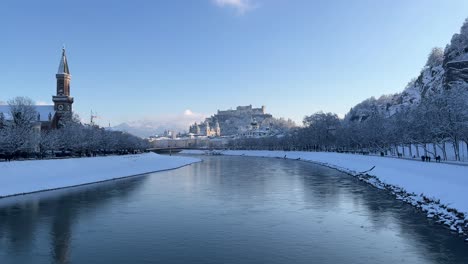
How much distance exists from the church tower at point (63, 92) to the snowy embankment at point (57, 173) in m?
43.2

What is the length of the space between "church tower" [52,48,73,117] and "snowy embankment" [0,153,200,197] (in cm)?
4319

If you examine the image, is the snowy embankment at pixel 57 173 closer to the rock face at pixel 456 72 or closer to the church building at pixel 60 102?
the church building at pixel 60 102

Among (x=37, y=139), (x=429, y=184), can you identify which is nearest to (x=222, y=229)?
(x=429, y=184)

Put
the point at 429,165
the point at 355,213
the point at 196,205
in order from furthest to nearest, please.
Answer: the point at 429,165 < the point at 196,205 < the point at 355,213

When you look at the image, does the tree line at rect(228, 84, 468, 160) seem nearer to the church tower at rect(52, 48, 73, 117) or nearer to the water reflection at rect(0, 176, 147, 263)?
the water reflection at rect(0, 176, 147, 263)

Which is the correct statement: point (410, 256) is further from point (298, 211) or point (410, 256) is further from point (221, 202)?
point (221, 202)

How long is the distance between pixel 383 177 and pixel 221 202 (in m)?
26.5

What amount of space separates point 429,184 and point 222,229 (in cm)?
2173

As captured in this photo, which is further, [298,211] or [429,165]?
[429,165]

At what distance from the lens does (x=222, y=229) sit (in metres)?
26.5

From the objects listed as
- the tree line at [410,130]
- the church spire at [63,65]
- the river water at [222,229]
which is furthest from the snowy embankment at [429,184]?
the church spire at [63,65]

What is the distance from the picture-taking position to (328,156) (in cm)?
10269

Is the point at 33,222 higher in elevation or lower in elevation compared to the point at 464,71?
lower

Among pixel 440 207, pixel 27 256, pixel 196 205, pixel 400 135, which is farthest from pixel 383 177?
pixel 27 256
